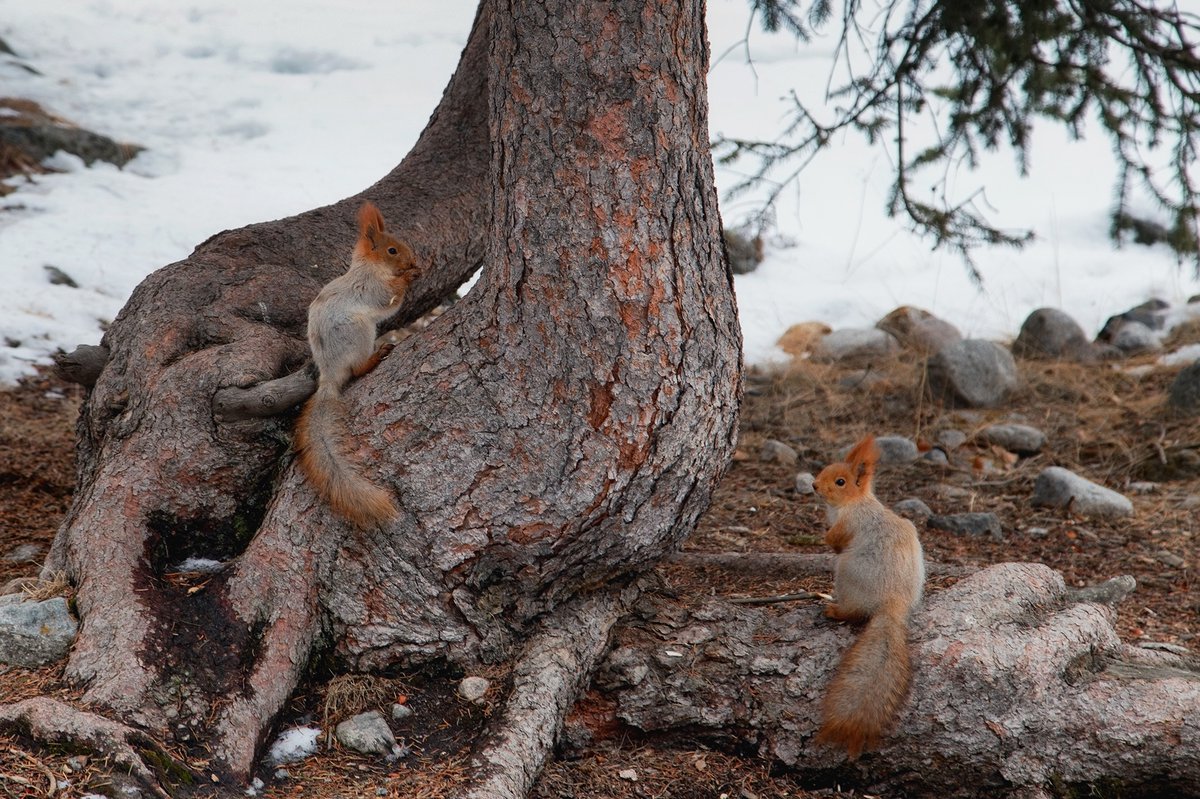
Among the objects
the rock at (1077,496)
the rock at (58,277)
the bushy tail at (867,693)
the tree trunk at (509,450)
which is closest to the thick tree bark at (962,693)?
the bushy tail at (867,693)

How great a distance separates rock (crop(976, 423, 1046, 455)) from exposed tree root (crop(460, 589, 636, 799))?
148 inches

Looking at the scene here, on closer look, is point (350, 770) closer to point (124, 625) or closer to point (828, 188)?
point (124, 625)

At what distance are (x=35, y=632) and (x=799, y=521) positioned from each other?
3.30 meters

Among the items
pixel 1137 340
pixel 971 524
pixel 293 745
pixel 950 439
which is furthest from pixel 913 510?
pixel 1137 340

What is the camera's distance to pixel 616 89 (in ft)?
9.01

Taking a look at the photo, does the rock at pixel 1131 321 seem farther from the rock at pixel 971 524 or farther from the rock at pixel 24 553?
the rock at pixel 24 553

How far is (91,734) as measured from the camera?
2375 millimetres

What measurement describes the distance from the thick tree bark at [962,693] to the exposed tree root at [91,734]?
4.00 ft

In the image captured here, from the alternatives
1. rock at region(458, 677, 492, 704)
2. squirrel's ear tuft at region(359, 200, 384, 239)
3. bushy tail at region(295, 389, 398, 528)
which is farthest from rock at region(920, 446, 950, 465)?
bushy tail at region(295, 389, 398, 528)

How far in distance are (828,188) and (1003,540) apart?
680 centimetres

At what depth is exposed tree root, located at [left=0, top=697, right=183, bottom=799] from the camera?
235 centimetres

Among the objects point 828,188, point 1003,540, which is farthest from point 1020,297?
point 1003,540

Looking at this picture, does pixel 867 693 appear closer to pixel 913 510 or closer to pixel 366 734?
pixel 366 734

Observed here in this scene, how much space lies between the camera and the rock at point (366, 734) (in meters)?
2.71
